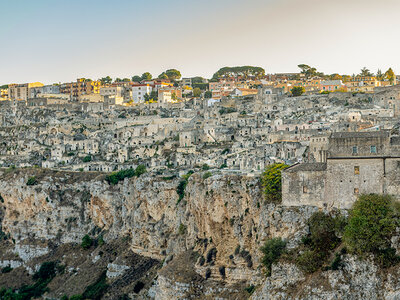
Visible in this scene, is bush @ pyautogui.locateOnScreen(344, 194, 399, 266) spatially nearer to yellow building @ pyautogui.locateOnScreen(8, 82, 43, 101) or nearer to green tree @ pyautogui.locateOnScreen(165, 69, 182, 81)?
yellow building @ pyautogui.locateOnScreen(8, 82, 43, 101)

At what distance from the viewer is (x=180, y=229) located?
51.9m

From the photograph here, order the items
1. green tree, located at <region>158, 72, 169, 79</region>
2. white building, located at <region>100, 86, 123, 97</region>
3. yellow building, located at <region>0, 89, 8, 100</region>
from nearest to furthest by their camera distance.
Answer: white building, located at <region>100, 86, 123, 97</region>
yellow building, located at <region>0, 89, 8, 100</region>
green tree, located at <region>158, 72, 169, 79</region>

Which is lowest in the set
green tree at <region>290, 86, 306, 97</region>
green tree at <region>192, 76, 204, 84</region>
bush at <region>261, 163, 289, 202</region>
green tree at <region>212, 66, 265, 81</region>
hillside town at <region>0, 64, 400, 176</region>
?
bush at <region>261, 163, 289, 202</region>

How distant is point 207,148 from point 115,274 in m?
18.1

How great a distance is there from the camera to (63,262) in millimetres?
63594

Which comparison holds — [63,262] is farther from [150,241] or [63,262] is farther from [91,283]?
[150,241]

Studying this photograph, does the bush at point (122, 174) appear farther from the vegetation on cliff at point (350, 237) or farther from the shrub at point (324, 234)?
the shrub at point (324, 234)

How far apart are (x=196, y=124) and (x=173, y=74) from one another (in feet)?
202

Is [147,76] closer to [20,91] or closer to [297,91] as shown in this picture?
[20,91]

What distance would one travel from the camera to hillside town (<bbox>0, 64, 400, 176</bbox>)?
189ft

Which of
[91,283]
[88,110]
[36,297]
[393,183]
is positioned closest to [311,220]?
[393,183]

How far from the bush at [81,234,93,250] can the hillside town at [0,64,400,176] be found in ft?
29.5

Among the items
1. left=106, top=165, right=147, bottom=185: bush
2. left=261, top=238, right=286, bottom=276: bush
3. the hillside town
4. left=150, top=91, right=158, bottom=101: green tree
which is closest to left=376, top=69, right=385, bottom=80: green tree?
the hillside town

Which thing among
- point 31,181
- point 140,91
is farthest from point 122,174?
point 140,91
